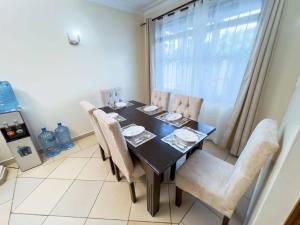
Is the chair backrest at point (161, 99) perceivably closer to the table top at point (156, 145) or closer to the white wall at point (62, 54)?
the table top at point (156, 145)

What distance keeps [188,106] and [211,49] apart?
1031 millimetres

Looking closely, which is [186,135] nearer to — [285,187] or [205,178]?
[205,178]

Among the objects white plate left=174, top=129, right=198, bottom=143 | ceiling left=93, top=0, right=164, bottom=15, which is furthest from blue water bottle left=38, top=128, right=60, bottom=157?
ceiling left=93, top=0, right=164, bottom=15

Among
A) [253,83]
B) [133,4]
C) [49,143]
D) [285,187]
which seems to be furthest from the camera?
[133,4]

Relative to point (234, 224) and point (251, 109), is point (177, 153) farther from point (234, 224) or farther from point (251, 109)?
point (251, 109)

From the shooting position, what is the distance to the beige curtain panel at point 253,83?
4.53ft

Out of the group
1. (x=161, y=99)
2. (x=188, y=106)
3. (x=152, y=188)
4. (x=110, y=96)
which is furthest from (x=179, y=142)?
(x=110, y=96)

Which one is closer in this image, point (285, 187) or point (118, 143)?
point (285, 187)

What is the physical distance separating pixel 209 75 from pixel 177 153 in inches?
62.9

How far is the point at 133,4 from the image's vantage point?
245 centimetres

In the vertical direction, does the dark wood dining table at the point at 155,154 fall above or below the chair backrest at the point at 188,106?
below

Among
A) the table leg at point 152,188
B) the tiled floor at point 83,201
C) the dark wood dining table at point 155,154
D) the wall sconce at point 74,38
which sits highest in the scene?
the wall sconce at point 74,38

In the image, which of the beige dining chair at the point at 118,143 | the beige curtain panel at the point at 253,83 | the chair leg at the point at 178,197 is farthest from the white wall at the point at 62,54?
the beige curtain panel at the point at 253,83

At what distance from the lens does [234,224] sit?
44.9 inches
